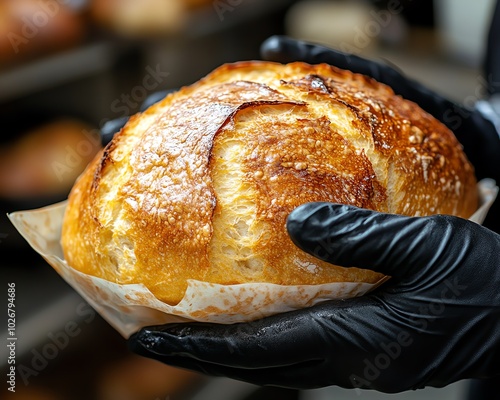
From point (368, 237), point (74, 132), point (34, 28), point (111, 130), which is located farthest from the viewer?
point (74, 132)

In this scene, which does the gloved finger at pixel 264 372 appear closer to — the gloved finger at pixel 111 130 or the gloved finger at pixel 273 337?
the gloved finger at pixel 273 337

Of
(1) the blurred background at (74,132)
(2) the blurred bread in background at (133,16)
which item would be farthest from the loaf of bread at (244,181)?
(2) the blurred bread in background at (133,16)

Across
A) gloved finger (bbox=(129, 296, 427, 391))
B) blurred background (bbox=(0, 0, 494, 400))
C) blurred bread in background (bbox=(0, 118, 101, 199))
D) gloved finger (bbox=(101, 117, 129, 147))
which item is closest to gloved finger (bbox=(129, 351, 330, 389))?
gloved finger (bbox=(129, 296, 427, 391))

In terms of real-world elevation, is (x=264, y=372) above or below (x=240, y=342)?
below

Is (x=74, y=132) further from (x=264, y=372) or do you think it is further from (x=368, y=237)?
(x=368, y=237)

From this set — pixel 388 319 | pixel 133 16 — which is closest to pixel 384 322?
pixel 388 319

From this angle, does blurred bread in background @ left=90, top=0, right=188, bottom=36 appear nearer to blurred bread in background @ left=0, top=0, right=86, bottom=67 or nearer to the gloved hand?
blurred bread in background @ left=0, top=0, right=86, bottom=67
